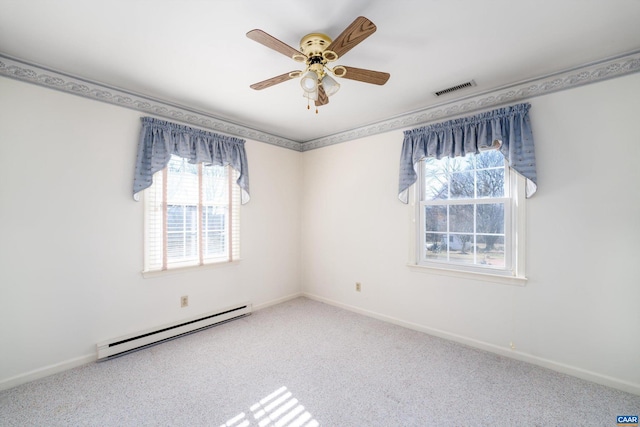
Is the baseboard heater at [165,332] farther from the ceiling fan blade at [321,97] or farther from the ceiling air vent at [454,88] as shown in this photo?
the ceiling air vent at [454,88]

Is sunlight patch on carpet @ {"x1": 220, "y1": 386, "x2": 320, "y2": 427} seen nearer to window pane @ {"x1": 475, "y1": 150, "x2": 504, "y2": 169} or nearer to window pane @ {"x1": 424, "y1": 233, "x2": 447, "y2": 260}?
window pane @ {"x1": 424, "y1": 233, "x2": 447, "y2": 260}

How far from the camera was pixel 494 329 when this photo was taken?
2564 millimetres

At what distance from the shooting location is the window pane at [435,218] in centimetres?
296

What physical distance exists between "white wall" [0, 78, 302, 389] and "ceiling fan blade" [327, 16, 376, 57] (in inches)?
86.3

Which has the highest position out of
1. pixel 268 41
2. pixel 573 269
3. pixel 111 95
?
pixel 111 95

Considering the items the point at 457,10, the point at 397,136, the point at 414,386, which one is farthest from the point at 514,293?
the point at 457,10

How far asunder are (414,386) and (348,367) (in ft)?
1.79

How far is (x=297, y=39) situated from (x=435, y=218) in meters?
2.24

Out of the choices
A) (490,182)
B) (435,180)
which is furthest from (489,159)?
(435,180)

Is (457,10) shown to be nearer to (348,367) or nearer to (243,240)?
(348,367)

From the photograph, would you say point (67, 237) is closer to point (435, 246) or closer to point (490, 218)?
point (435, 246)

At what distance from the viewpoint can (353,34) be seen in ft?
4.84

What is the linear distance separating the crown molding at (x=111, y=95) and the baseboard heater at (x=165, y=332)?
→ 2.21 meters

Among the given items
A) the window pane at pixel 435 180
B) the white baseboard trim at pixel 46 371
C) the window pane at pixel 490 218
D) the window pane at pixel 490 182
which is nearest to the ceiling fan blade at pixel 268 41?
the window pane at pixel 435 180
